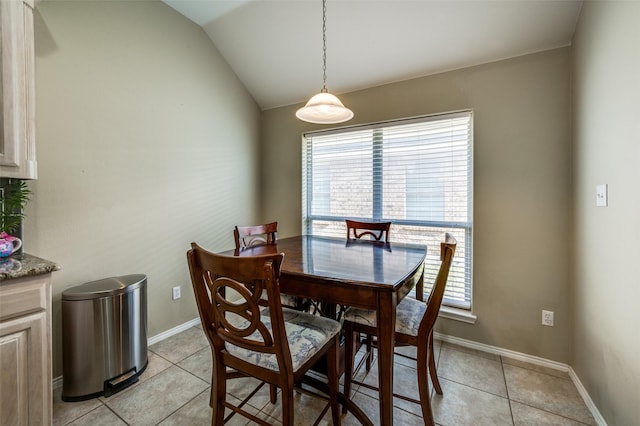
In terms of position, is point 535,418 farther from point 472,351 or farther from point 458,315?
point 458,315

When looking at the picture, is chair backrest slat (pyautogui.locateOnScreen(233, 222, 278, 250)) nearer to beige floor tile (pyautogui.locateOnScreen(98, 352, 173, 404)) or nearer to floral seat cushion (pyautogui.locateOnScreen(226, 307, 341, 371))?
floral seat cushion (pyautogui.locateOnScreen(226, 307, 341, 371))

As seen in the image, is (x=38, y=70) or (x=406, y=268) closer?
(x=406, y=268)

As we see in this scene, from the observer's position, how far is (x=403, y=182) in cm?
263

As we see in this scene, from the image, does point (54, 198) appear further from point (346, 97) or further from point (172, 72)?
point (346, 97)

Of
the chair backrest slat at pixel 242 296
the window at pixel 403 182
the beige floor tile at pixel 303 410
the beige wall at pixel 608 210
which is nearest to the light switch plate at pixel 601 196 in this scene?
the beige wall at pixel 608 210

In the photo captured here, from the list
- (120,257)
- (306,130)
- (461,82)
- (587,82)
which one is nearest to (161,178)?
(120,257)

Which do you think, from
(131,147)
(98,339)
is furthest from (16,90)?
(98,339)

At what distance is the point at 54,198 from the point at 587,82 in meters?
3.44

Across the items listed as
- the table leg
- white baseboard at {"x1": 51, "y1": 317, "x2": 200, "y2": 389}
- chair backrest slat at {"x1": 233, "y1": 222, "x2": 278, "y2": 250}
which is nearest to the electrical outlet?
white baseboard at {"x1": 51, "y1": 317, "x2": 200, "y2": 389}

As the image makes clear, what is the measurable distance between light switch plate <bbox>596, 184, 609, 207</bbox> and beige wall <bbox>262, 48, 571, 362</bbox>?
0.47 m

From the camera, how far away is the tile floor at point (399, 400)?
1.52 metres

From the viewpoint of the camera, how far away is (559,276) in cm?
200

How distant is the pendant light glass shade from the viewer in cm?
171

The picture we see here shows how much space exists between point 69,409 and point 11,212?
1.18 meters
